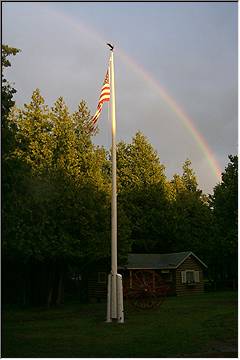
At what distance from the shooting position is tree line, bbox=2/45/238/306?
25.4 m

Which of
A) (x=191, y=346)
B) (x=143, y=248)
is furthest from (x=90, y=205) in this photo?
(x=143, y=248)

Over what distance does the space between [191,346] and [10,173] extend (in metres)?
6.41

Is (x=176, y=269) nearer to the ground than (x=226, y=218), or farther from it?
nearer to the ground

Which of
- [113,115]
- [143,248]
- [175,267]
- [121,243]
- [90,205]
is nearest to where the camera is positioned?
A: [113,115]

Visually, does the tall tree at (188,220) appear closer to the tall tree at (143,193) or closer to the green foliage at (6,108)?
the tall tree at (143,193)

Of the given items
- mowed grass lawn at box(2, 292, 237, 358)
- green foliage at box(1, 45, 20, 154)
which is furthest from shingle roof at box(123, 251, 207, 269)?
green foliage at box(1, 45, 20, 154)

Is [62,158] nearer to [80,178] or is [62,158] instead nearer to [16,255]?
[80,178]

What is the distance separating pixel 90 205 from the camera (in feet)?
101

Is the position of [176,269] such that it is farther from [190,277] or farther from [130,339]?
[130,339]

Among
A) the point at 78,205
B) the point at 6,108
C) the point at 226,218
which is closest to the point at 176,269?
the point at 226,218

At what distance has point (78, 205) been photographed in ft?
Answer: 99.5

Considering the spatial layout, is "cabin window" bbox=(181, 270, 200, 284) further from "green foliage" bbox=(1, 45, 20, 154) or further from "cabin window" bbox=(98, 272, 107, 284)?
"green foliage" bbox=(1, 45, 20, 154)

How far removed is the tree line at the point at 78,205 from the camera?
2541cm

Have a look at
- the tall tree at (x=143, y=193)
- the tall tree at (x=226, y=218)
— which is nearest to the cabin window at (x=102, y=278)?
the tall tree at (x=143, y=193)
